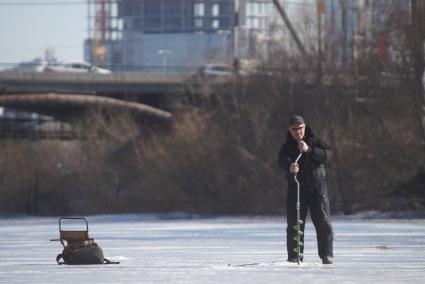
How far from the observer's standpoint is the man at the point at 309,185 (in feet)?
52.6

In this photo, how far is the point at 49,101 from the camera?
68500mm

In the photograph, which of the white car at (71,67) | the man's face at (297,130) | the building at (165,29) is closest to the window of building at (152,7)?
the building at (165,29)

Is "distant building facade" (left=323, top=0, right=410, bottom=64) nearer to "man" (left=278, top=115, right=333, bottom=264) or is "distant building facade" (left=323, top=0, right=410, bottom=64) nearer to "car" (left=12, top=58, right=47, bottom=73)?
"car" (left=12, top=58, right=47, bottom=73)

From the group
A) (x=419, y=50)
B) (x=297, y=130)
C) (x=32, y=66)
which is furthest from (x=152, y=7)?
(x=297, y=130)

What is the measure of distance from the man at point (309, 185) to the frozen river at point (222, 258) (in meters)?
0.27

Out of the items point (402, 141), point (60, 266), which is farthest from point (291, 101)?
point (60, 266)

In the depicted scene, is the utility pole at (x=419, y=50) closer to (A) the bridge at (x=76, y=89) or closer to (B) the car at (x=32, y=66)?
(A) the bridge at (x=76, y=89)

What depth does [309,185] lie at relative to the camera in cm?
1614

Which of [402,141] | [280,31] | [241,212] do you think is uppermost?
[280,31]

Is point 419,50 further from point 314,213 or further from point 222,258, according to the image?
point 314,213

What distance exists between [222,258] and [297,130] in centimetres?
253

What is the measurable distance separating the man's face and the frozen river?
1.47 meters

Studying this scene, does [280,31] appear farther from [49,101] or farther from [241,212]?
[49,101]

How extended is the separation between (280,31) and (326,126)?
697 centimetres
